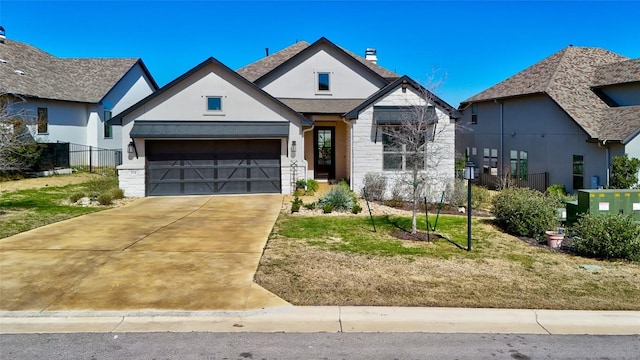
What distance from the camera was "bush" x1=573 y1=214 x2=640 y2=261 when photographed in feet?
34.9

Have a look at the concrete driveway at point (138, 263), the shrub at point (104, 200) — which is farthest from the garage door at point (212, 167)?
the concrete driveway at point (138, 263)

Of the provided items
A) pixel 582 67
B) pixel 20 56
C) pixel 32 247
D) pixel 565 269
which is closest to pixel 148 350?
pixel 32 247

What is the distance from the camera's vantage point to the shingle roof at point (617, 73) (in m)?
22.9

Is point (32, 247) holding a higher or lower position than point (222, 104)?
lower

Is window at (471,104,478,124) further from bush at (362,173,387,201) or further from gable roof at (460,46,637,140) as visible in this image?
bush at (362,173,387,201)

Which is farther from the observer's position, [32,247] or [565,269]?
[32,247]

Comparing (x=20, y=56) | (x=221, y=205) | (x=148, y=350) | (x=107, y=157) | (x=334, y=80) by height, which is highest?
(x=20, y=56)

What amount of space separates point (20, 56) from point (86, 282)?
27.9 meters

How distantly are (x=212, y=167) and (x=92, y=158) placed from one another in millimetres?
14344

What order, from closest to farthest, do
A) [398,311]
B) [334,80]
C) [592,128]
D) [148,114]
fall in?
[398,311], [148,114], [592,128], [334,80]

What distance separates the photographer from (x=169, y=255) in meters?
10.5

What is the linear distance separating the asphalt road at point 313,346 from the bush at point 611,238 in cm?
457

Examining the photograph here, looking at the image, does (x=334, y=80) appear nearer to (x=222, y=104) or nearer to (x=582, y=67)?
(x=222, y=104)

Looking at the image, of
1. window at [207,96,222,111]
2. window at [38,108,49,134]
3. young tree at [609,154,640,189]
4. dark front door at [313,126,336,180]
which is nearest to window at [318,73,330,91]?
dark front door at [313,126,336,180]
